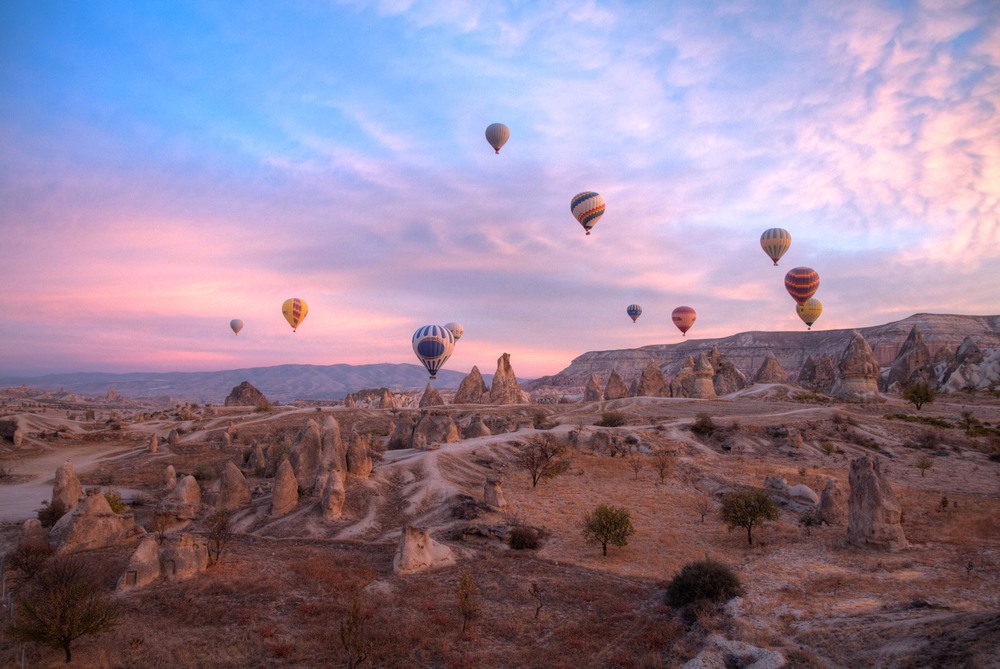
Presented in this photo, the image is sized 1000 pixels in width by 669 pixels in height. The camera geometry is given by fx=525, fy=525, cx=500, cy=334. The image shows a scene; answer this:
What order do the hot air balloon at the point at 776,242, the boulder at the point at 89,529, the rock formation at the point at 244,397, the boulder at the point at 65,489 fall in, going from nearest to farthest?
the boulder at the point at 89,529, the boulder at the point at 65,489, the hot air balloon at the point at 776,242, the rock formation at the point at 244,397

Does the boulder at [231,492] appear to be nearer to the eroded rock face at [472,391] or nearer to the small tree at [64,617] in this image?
the small tree at [64,617]

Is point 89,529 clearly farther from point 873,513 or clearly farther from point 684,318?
point 684,318

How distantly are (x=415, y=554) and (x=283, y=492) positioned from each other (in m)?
8.70

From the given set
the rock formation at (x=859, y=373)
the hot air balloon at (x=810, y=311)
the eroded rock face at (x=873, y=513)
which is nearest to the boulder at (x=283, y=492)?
the eroded rock face at (x=873, y=513)

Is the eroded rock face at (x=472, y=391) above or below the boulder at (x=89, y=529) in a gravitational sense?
above

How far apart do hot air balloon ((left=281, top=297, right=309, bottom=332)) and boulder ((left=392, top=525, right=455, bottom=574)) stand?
57.2 meters

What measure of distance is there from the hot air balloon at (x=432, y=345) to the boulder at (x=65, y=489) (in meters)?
35.7

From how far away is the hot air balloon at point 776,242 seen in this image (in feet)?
208

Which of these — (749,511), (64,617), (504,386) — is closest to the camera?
(64,617)

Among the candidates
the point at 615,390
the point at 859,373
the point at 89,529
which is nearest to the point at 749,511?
the point at 89,529

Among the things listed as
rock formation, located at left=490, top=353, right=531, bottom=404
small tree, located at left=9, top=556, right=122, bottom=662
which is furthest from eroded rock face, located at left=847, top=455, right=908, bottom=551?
rock formation, located at left=490, top=353, right=531, bottom=404

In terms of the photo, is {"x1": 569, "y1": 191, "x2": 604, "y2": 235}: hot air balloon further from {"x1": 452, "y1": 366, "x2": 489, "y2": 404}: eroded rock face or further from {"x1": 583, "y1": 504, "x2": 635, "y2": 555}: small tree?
{"x1": 583, "y1": 504, "x2": 635, "y2": 555}: small tree

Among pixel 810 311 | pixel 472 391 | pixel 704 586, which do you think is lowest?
pixel 704 586

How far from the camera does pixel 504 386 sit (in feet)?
225
